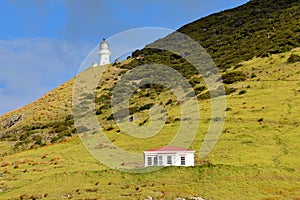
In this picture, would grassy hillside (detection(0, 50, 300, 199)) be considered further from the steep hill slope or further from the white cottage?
the steep hill slope

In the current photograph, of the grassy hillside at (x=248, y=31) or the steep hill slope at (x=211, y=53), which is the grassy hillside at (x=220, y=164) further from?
the grassy hillside at (x=248, y=31)

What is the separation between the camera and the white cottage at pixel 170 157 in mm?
43969

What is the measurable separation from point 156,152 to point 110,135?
2015cm

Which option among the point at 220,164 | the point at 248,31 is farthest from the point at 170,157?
the point at 248,31

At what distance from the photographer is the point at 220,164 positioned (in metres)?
39.9

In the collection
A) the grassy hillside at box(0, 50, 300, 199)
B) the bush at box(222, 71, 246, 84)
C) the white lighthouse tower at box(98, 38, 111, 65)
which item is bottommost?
the grassy hillside at box(0, 50, 300, 199)

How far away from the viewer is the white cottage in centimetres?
4397

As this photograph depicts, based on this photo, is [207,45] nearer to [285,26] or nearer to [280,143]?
[285,26]

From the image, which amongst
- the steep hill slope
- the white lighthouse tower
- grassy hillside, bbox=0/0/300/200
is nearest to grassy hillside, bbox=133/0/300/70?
the steep hill slope

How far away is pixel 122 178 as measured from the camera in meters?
39.7

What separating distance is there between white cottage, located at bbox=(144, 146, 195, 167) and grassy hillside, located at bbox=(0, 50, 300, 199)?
5.79ft

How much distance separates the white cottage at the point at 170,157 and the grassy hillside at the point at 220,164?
69.5 inches

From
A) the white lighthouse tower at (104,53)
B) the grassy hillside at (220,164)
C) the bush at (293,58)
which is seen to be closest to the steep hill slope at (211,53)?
the bush at (293,58)

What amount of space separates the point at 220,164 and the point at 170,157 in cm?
580
